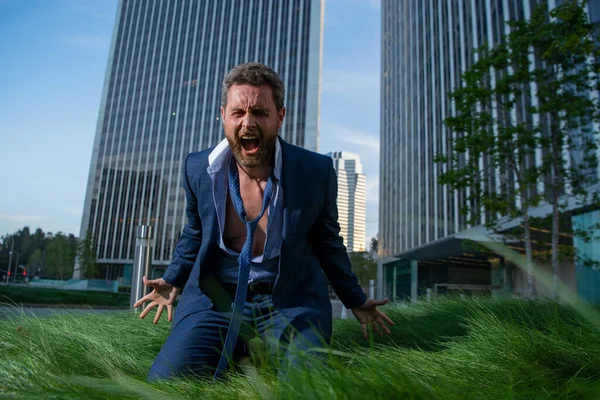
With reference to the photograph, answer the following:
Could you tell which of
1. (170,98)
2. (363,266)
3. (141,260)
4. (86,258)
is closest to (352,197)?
(170,98)

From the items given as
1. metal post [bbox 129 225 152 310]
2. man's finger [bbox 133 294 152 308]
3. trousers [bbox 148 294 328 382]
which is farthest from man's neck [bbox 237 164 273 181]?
metal post [bbox 129 225 152 310]

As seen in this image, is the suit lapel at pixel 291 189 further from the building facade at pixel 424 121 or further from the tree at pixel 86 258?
the tree at pixel 86 258

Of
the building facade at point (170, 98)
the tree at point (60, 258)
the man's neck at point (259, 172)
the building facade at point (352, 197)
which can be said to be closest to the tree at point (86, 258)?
the tree at point (60, 258)

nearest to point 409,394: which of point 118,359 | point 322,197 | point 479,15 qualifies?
point 322,197

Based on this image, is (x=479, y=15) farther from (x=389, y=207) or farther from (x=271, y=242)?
(x=271, y=242)

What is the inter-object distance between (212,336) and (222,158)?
0.91 meters

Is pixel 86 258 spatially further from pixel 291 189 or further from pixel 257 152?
pixel 291 189

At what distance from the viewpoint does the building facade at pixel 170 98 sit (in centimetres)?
6812

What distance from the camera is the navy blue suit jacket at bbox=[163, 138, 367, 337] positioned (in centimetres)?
230

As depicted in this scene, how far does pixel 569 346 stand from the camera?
194 centimetres

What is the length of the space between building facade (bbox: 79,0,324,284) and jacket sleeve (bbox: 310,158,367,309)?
61.3 metres

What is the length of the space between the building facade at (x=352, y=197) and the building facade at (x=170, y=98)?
5365 centimetres

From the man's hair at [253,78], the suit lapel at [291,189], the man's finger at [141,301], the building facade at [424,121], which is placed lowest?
the man's finger at [141,301]

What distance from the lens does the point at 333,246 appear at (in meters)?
2.50
